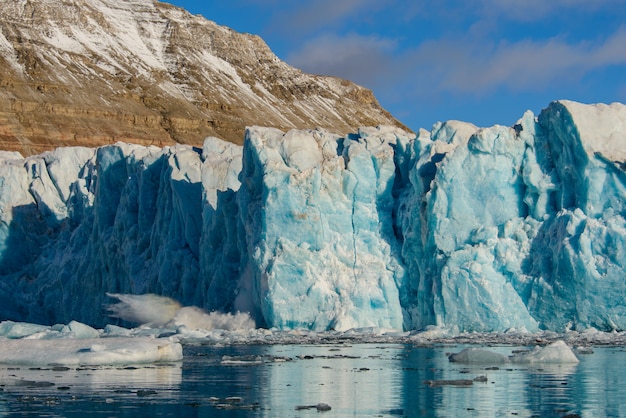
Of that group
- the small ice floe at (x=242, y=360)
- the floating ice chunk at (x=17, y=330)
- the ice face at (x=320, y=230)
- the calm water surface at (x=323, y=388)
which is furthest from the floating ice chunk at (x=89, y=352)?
the ice face at (x=320, y=230)

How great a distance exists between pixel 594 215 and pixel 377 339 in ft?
20.0

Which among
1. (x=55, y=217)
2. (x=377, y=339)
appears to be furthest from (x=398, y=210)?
(x=55, y=217)

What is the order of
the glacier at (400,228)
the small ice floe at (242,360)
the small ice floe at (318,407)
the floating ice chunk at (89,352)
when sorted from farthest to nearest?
the glacier at (400,228) < the small ice floe at (242,360) < the floating ice chunk at (89,352) < the small ice floe at (318,407)

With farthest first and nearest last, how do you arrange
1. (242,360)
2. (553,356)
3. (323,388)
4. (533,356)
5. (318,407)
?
(242,360) → (533,356) → (553,356) → (323,388) → (318,407)

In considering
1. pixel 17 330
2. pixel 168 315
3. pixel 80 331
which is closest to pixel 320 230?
pixel 168 315

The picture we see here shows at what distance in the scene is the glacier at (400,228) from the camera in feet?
85.0

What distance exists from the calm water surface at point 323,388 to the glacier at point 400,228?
521 cm

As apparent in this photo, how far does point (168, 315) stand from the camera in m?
30.8

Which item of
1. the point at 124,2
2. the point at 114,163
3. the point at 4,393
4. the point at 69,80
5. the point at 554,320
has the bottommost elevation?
the point at 4,393

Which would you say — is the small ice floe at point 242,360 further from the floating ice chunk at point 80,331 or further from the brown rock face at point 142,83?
the brown rock face at point 142,83

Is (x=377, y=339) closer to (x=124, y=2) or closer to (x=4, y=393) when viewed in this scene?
(x=4, y=393)

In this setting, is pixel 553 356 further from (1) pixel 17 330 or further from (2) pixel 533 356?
(1) pixel 17 330

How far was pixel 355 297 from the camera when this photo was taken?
27.4 meters

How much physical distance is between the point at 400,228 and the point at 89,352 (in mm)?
11884
